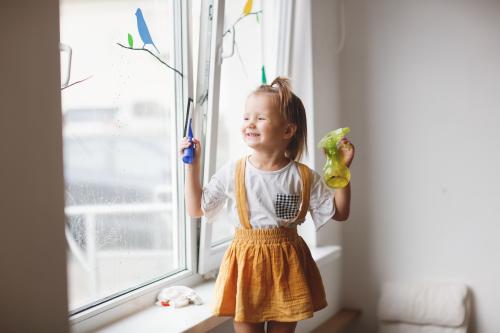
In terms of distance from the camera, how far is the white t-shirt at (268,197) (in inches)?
56.3

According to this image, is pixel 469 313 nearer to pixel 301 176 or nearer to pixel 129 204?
pixel 301 176

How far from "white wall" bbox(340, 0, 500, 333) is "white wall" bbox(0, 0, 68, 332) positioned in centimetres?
166

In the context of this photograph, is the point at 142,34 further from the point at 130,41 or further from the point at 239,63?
the point at 239,63

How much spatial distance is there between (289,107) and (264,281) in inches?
18.2

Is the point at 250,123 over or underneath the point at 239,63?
underneath

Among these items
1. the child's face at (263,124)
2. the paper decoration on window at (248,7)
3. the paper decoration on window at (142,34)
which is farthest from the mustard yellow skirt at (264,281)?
the paper decoration on window at (248,7)

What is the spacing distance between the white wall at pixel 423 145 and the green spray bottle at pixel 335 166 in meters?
1.05

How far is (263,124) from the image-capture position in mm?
1417

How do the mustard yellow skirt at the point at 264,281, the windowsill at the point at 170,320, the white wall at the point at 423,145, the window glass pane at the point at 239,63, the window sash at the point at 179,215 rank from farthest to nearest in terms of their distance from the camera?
the white wall at the point at 423,145, the window glass pane at the point at 239,63, the window sash at the point at 179,215, the windowsill at the point at 170,320, the mustard yellow skirt at the point at 264,281

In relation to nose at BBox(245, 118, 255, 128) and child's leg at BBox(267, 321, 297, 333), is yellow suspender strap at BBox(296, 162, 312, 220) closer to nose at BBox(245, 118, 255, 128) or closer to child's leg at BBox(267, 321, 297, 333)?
nose at BBox(245, 118, 255, 128)

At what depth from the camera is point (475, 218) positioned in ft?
7.57

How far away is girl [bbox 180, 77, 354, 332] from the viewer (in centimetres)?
140

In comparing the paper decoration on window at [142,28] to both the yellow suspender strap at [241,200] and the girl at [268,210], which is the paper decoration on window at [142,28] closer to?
the girl at [268,210]

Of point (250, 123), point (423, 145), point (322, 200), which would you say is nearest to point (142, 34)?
point (250, 123)
